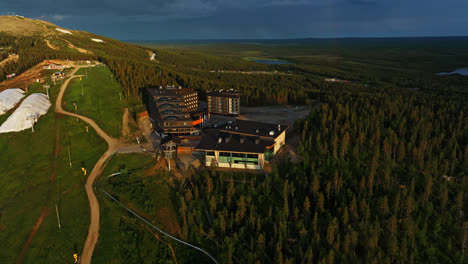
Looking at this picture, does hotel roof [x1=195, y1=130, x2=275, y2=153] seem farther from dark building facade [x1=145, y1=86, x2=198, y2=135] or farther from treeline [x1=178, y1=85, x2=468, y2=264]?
dark building facade [x1=145, y1=86, x2=198, y2=135]

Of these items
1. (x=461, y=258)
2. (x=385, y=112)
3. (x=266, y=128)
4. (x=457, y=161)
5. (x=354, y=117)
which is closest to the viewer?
(x=461, y=258)

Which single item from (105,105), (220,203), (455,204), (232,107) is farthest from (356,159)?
(105,105)

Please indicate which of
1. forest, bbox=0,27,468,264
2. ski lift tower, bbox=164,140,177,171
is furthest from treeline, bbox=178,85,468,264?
ski lift tower, bbox=164,140,177,171

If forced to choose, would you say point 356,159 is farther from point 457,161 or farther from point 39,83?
point 39,83

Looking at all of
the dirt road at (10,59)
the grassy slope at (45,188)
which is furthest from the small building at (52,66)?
the grassy slope at (45,188)

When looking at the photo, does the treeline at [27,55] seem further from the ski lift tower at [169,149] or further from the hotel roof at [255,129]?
the hotel roof at [255,129]

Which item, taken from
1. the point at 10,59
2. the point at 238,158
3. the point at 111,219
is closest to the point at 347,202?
the point at 238,158

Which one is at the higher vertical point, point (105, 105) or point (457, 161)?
point (105, 105)
